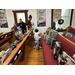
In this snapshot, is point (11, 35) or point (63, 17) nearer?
point (11, 35)

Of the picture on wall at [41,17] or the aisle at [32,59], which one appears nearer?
the aisle at [32,59]

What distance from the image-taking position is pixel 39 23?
162 inches

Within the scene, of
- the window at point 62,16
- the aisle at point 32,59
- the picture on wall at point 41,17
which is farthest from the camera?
the window at point 62,16

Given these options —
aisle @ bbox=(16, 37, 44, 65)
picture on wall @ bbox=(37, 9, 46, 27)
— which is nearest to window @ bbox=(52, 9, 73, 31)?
picture on wall @ bbox=(37, 9, 46, 27)

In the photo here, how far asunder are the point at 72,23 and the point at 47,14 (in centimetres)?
214

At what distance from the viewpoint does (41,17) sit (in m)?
4.01

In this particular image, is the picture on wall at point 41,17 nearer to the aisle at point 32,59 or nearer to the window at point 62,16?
the window at point 62,16

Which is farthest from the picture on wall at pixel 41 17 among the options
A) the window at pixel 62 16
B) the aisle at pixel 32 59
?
the aisle at pixel 32 59

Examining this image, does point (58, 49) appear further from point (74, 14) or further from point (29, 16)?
point (74, 14)

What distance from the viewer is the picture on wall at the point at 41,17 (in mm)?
3944

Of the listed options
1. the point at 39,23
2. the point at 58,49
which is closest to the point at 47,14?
the point at 39,23

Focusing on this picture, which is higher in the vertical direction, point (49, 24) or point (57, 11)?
point (57, 11)

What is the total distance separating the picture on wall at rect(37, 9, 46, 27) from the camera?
3.94 metres

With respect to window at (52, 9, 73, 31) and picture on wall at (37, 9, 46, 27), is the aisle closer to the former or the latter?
picture on wall at (37, 9, 46, 27)
